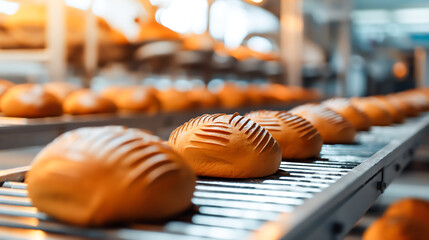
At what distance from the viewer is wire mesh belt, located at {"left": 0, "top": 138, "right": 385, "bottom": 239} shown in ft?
2.38

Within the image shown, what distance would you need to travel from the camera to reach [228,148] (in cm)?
125

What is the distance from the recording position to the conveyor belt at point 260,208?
2.37 ft

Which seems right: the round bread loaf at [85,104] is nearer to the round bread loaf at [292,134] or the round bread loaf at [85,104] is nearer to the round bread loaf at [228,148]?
the round bread loaf at [292,134]

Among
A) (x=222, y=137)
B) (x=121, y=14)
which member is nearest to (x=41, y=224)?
(x=222, y=137)

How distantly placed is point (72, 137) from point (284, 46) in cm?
802

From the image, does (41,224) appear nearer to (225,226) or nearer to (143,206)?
(143,206)

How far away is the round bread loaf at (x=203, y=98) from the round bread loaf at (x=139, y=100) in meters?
0.56

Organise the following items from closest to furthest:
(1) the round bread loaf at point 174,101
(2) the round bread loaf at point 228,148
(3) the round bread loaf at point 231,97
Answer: (2) the round bread loaf at point 228,148
(1) the round bread loaf at point 174,101
(3) the round bread loaf at point 231,97

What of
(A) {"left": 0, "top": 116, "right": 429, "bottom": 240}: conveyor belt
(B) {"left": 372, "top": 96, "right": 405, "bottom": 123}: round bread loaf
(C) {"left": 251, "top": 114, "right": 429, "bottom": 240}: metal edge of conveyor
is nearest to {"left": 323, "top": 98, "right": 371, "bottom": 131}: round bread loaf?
(B) {"left": 372, "top": 96, "right": 405, "bottom": 123}: round bread loaf

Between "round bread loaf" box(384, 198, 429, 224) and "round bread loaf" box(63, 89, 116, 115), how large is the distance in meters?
2.13

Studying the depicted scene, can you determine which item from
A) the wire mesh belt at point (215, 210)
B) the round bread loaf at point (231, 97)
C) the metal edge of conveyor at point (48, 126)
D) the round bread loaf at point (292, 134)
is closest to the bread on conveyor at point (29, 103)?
the metal edge of conveyor at point (48, 126)

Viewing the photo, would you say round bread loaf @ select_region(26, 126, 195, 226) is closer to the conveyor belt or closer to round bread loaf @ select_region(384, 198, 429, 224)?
the conveyor belt

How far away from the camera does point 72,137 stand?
87 cm

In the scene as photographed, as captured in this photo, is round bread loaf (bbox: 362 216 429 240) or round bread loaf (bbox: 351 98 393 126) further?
round bread loaf (bbox: 351 98 393 126)
